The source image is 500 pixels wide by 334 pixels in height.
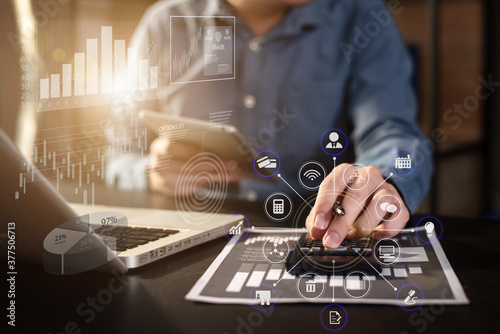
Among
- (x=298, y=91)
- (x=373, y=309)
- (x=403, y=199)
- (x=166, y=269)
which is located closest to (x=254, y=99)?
(x=298, y=91)

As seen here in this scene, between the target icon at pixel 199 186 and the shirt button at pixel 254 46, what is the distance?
384mm

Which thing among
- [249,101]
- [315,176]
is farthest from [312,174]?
[249,101]

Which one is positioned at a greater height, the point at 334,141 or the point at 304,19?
the point at 304,19

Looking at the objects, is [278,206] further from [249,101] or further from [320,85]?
[320,85]

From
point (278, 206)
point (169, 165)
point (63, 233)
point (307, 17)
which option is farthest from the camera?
point (307, 17)

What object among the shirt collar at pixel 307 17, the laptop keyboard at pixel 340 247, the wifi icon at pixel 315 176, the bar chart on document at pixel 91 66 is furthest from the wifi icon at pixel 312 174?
the shirt collar at pixel 307 17

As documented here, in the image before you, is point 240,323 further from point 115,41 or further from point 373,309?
point 115,41

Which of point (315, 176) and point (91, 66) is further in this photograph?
point (315, 176)

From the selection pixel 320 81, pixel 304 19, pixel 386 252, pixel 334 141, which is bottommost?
pixel 386 252

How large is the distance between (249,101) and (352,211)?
57 cm

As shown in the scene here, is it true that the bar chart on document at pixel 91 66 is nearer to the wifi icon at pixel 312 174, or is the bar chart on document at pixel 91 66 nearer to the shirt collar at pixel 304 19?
the wifi icon at pixel 312 174

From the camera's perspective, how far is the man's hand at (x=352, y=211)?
1.94 ft

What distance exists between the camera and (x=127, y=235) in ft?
2.10

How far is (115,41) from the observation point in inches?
22.7
